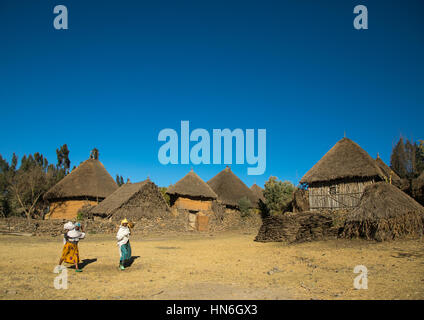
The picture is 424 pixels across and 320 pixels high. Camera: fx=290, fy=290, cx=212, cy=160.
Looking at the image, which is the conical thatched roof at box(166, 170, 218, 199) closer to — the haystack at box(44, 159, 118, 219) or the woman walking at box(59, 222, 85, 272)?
the haystack at box(44, 159, 118, 219)

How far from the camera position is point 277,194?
1172 inches

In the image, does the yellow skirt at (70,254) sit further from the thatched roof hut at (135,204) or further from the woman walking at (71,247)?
the thatched roof hut at (135,204)

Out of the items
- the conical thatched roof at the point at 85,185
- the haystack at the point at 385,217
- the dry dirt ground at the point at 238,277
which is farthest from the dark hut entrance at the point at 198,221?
the dry dirt ground at the point at 238,277

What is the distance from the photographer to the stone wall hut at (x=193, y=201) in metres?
29.1

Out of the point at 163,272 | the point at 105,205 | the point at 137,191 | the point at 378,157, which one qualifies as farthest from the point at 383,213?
the point at 105,205

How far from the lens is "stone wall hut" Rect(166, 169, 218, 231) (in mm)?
29109

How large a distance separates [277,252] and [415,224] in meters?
5.73

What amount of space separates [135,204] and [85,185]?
8.34 metres

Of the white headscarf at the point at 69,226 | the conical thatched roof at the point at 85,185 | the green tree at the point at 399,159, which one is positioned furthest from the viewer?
the green tree at the point at 399,159

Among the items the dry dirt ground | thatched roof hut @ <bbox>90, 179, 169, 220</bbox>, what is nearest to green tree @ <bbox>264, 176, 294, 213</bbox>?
thatched roof hut @ <bbox>90, 179, 169, 220</bbox>

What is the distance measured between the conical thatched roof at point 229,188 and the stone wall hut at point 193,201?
118 inches

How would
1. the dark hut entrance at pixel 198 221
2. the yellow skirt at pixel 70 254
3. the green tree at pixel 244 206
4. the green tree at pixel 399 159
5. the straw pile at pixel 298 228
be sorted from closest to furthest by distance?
the yellow skirt at pixel 70 254
the straw pile at pixel 298 228
the dark hut entrance at pixel 198 221
the green tree at pixel 244 206
the green tree at pixel 399 159
